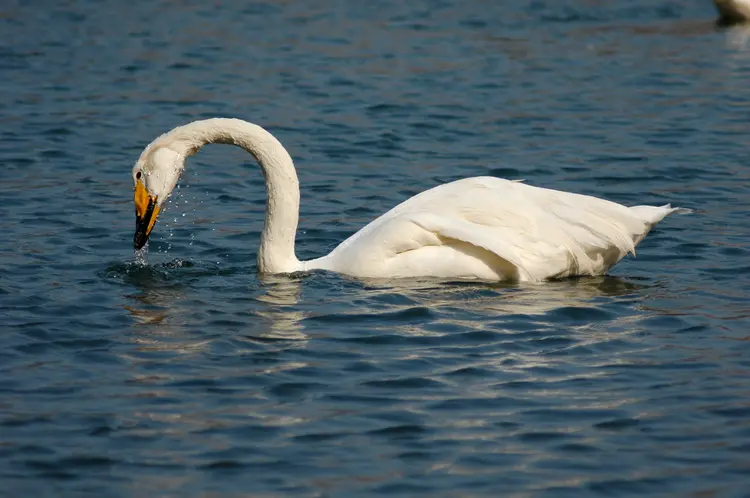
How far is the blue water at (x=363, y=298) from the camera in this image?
6699 millimetres

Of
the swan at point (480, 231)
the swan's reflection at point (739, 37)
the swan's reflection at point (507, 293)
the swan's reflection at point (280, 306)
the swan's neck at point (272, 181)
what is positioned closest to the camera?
the swan's reflection at point (280, 306)

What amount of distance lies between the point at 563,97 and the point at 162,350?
984 cm

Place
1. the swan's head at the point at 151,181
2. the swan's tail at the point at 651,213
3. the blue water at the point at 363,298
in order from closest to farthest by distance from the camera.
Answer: the blue water at the point at 363,298, the swan's tail at the point at 651,213, the swan's head at the point at 151,181

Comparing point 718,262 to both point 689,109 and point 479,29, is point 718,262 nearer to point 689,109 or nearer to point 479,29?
point 689,109

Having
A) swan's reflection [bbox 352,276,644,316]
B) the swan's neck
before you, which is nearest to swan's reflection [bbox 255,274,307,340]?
the swan's neck

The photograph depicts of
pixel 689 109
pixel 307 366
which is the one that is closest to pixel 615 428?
pixel 307 366

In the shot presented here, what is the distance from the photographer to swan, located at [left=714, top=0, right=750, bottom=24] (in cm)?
2181

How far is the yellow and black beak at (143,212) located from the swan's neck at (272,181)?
0.44 m

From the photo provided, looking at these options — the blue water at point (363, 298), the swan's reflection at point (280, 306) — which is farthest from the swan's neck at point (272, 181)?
the blue water at point (363, 298)

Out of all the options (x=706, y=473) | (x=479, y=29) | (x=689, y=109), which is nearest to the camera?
→ (x=706, y=473)

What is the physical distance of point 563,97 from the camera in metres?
17.1

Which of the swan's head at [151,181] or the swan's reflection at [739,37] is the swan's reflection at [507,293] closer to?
the swan's head at [151,181]

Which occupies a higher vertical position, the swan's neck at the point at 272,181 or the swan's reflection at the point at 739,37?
the swan's reflection at the point at 739,37

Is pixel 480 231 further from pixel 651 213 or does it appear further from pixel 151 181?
pixel 151 181
